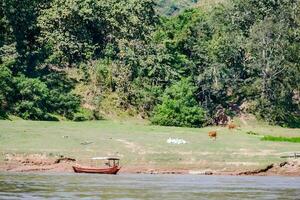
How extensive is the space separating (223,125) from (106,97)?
14762 mm

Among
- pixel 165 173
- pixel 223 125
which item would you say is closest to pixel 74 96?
pixel 223 125

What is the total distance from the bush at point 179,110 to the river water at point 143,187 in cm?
3156

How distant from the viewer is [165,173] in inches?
1891

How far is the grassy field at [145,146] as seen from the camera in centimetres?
4975

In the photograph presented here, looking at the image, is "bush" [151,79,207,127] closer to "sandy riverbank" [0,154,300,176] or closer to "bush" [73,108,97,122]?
"bush" [73,108,97,122]

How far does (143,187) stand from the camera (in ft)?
121

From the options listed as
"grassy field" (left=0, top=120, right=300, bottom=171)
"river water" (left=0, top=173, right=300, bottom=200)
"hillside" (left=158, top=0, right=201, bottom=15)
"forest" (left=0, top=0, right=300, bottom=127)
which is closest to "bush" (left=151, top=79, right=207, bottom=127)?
"forest" (left=0, top=0, right=300, bottom=127)

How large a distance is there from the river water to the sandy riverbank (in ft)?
6.54

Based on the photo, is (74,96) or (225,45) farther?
(225,45)

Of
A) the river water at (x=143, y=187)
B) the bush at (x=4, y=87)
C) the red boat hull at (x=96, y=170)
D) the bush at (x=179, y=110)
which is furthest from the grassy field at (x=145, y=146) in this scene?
the bush at (x=179, y=110)

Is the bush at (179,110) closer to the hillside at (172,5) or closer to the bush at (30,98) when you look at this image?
the bush at (30,98)

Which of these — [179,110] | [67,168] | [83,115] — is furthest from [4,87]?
[67,168]

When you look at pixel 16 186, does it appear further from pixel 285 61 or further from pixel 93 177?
pixel 285 61

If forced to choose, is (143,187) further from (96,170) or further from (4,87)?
(4,87)
